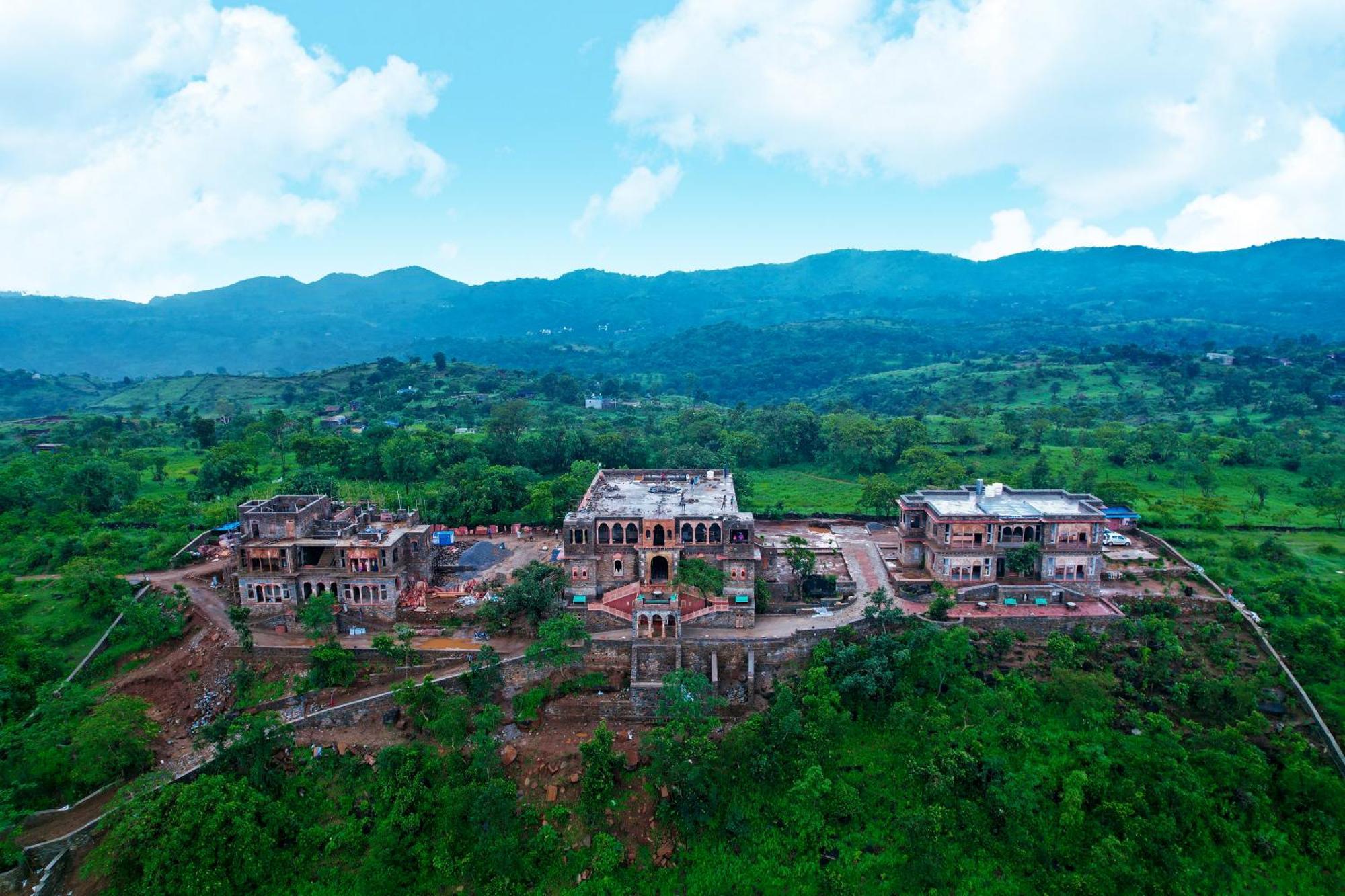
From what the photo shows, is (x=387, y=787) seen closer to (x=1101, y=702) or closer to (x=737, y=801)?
(x=737, y=801)

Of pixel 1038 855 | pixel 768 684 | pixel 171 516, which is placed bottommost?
pixel 1038 855

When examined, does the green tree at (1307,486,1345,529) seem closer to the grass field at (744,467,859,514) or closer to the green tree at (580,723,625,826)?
the grass field at (744,467,859,514)

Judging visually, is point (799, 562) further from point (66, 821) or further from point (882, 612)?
point (66, 821)

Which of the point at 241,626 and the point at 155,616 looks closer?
the point at 241,626

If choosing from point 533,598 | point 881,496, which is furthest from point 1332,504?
point 533,598

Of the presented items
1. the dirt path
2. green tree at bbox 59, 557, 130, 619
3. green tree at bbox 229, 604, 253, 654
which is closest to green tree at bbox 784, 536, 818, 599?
green tree at bbox 229, 604, 253, 654

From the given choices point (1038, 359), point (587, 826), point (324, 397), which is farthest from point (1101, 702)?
point (1038, 359)
